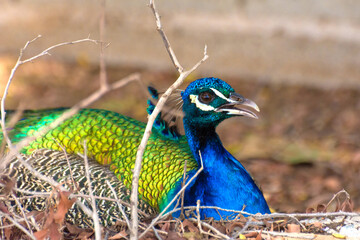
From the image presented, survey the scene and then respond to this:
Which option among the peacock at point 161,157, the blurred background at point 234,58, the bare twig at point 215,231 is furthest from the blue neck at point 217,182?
the blurred background at point 234,58

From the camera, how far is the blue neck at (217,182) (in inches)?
116

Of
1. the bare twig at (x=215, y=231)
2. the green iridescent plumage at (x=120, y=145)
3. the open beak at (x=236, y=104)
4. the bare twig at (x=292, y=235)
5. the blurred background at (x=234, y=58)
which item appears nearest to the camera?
the bare twig at (x=215, y=231)

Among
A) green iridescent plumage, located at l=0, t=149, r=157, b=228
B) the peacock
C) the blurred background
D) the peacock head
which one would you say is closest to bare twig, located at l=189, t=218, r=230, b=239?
the peacock

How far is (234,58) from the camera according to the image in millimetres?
6418

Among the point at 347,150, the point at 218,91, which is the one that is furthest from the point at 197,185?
the point at 347,150

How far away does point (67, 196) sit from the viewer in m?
2.29

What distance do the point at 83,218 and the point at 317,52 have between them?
3957mm

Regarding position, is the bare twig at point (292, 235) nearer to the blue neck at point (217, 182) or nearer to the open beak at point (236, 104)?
the blue neck at point (217, 182)

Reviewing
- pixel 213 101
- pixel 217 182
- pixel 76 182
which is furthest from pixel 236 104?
pixel 76 182

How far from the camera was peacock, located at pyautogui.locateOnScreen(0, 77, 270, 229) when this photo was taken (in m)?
2.94

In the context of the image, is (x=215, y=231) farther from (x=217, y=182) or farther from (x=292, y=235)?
(x=217, y=182)

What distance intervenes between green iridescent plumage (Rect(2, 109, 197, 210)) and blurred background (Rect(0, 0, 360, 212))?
194 cm

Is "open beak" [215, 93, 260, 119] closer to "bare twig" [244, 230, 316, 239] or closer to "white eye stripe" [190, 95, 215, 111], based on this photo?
"white eye stripe" [190, 95, 215, 111]

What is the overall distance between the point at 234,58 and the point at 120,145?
334 cm
